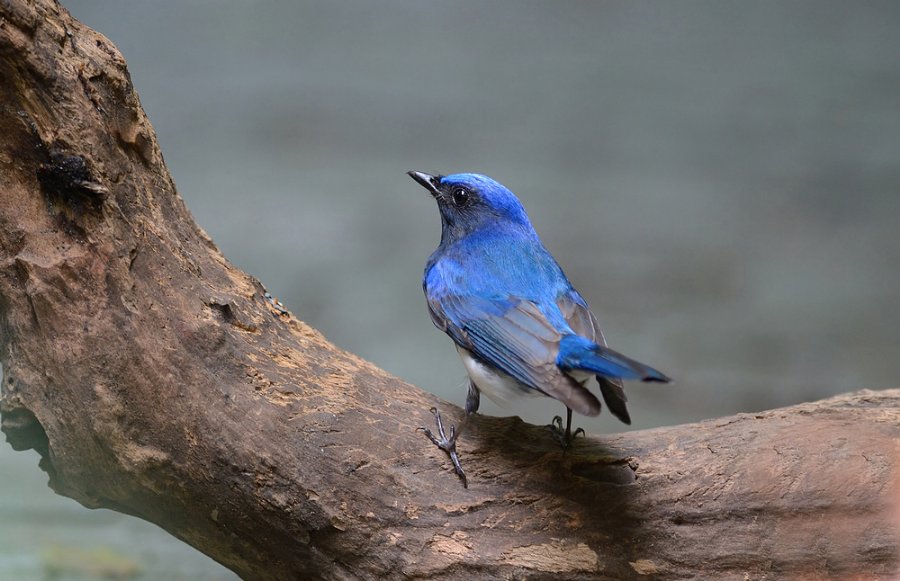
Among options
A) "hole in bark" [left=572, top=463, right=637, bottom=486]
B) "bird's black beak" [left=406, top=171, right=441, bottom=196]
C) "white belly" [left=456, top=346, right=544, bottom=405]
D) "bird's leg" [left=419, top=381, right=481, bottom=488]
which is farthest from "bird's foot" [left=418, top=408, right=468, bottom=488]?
"bird's black beak" [left=406, top=171, right=441, bottom=196]

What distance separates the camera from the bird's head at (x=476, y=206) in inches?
115

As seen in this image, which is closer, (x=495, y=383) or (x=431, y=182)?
(x=495, y=383)

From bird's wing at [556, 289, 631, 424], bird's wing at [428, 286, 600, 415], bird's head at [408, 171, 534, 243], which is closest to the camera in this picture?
bird's wing at [428, 286, 600, 415]

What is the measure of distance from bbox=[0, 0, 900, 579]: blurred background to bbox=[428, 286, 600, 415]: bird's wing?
2552mm

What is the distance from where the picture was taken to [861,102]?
510 cm

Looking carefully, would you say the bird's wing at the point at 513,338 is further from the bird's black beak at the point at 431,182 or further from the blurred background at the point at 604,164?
the blurred background at the point at 604,164

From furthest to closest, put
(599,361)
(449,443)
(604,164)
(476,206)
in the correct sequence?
(604,164) → (476,206) → (449,443) → (599,361)

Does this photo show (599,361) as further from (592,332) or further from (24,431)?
(24,431)

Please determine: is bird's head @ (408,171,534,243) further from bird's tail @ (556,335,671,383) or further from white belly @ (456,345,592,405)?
bird's tail @ (556,335,671,383)

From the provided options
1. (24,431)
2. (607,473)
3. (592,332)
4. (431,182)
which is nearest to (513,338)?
(592,332)

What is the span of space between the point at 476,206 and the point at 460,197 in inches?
2.8

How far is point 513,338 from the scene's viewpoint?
233 centimetres

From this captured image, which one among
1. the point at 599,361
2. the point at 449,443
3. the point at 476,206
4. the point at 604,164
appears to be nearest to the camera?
the point at 599,361

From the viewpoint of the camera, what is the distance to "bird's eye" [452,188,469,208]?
2949 mm
